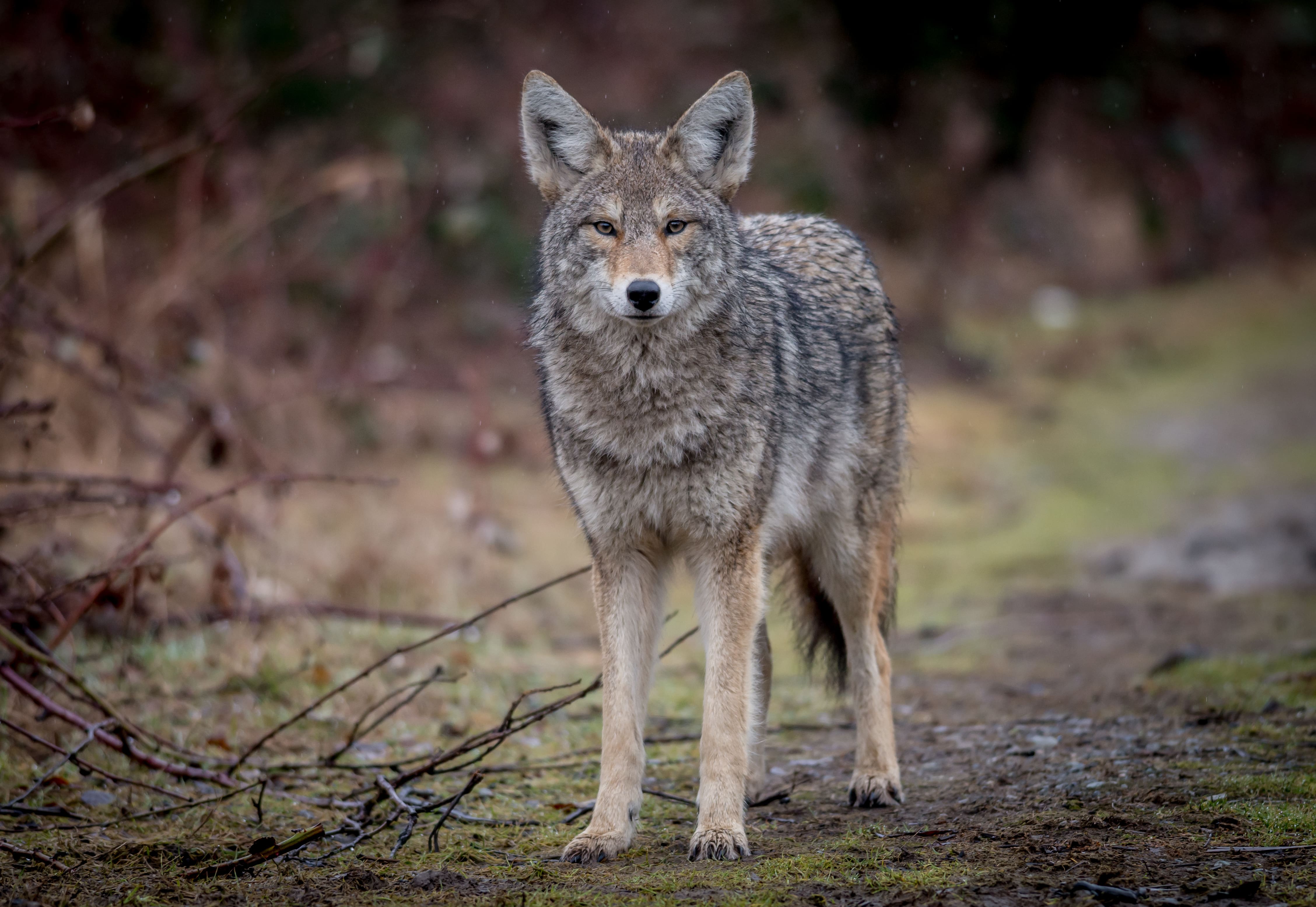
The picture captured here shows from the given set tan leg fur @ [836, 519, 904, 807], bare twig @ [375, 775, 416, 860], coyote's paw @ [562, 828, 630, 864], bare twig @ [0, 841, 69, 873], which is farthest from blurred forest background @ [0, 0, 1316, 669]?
coyote's paw @ [562, 828, 630, 864]

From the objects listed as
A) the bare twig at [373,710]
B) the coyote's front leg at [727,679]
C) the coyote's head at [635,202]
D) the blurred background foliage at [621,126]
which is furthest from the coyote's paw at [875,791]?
the blurred background foliage at [621,126]

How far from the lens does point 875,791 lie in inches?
175

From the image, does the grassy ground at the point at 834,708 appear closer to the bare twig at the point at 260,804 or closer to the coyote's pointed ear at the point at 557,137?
the bare twig at the point at 260,804

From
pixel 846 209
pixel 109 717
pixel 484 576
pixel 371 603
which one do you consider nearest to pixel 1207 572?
pixel 484 576

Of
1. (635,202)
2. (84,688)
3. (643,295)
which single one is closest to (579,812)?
(84,688)

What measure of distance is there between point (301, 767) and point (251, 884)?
3.14ft

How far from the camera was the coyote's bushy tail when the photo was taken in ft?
A: 16.9

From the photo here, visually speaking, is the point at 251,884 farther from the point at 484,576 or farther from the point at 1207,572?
the point at 1207,572

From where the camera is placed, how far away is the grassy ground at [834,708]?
348cm

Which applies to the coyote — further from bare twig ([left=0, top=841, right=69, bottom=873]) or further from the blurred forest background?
bare twig ([left=0, top=841, right=69, bottom=873])

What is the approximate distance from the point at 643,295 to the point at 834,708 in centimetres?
310

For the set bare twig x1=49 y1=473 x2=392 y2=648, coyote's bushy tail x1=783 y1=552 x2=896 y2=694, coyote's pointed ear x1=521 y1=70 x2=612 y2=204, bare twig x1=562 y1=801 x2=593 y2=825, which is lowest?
bare twig x1=562 y1=801 x2=593 y2=825

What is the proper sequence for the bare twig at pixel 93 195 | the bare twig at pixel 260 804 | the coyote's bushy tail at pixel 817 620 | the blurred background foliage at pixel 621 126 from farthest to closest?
1. the blurred background foliage at pixel 621 126
2. the bare twig at pixel 93 195
3. the coyote's bushy tail at pixel 817 620
4. the bare twig at pixel 260 804

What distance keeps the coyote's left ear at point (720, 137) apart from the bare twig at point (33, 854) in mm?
2971
